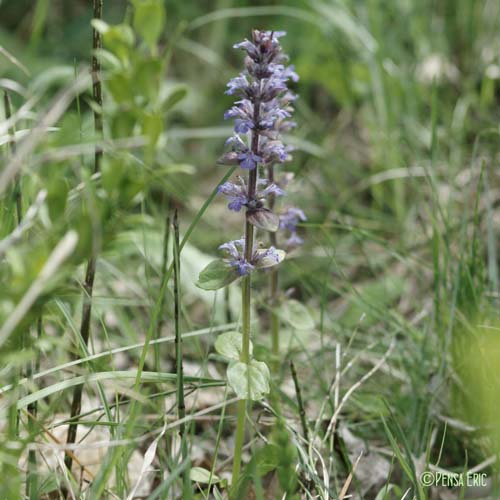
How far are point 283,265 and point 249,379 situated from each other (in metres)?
1.55

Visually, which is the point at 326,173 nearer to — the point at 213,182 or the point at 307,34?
the point at 213,182

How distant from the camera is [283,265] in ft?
10.5

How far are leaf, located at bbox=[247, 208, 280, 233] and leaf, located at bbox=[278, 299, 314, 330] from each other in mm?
623

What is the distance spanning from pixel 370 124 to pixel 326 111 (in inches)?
32.6

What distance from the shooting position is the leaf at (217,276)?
1.75m

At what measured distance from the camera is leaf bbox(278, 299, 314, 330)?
2270 millimetres

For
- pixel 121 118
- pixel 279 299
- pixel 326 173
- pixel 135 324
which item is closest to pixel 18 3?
pixel 326 173

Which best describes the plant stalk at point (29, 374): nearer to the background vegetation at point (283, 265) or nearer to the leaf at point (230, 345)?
the background vegetation at point (283, 265)

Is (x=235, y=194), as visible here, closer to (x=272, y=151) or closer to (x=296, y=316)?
(x=272, y=151)

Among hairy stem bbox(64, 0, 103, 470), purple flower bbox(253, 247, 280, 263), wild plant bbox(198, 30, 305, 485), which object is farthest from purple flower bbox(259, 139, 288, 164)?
hairy stem bbox(64, 0, 103, 470)

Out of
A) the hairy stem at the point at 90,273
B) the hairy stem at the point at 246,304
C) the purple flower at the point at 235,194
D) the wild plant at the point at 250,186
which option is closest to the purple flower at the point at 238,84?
the wild plant at the point at 250,186

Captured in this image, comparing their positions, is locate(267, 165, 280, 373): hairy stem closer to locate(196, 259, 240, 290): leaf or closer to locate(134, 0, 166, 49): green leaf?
locate(196, 259, 240, 290): leaf

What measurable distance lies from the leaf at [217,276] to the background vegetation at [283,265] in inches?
6.0

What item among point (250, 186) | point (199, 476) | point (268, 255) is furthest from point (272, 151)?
point (199, 476)
